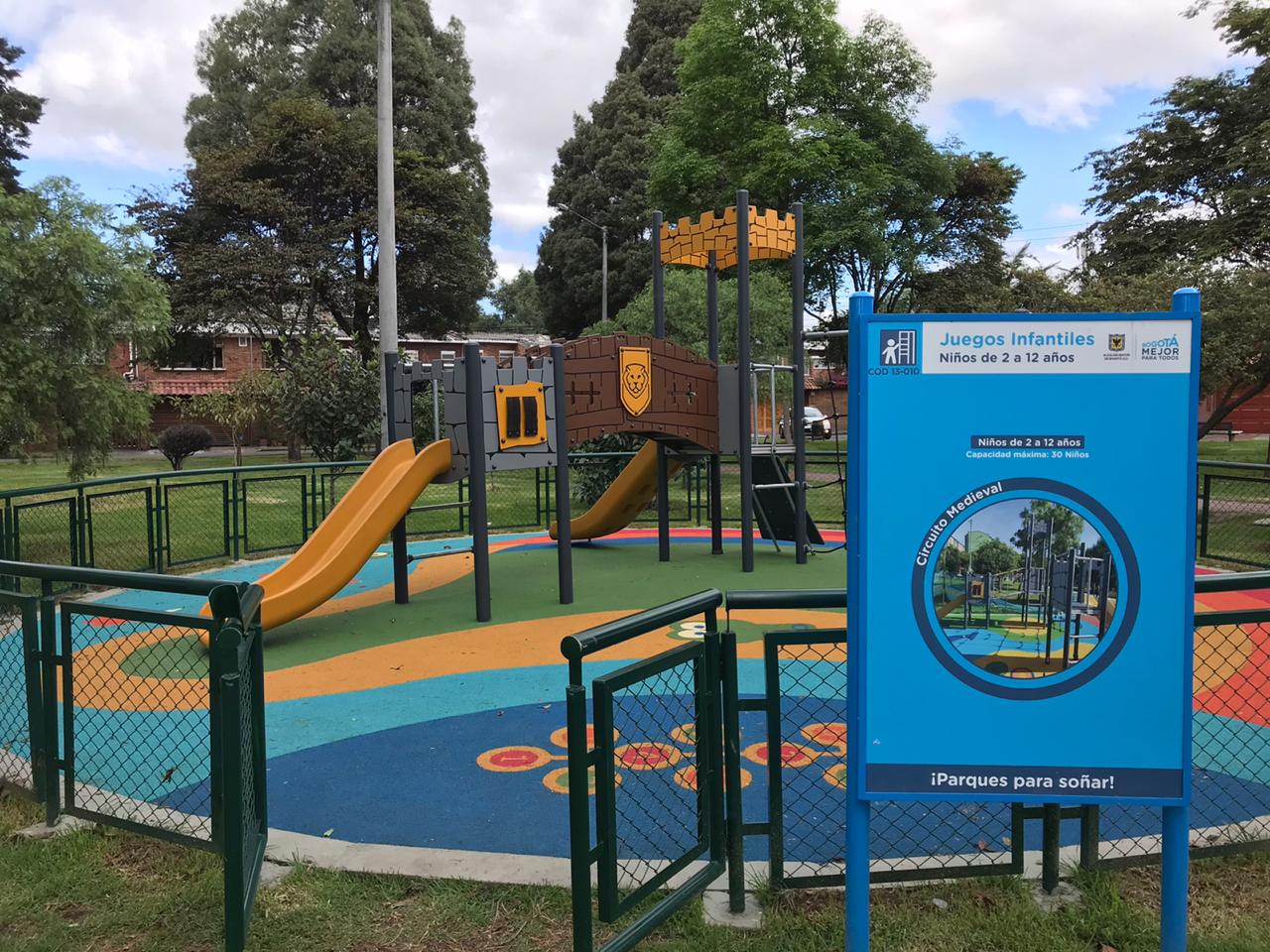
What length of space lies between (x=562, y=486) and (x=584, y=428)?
2.31ft

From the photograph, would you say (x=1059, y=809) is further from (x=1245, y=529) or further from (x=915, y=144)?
(x=915, y=144)

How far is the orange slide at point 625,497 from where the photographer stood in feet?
37.3

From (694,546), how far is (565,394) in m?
4.23

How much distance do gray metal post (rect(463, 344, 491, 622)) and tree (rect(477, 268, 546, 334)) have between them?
7568 centimetres

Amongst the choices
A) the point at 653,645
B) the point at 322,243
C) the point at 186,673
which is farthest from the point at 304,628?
the point at 322,243

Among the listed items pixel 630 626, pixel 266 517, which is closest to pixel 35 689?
pixel 630 626

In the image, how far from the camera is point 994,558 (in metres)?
2.39

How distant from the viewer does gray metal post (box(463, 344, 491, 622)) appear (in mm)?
7586

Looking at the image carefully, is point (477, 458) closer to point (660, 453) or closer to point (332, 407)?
point (660, 453)

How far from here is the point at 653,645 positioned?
7.05m

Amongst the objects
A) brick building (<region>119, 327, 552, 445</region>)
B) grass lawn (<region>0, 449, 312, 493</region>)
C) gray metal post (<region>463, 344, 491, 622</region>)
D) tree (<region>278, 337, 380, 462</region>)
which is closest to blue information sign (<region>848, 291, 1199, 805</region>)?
gray metal post (<region>463, 344, 491, 622</region>)

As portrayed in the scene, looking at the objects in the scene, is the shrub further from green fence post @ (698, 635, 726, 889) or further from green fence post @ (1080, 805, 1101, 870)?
green fence post @ (1080, 805, 1101, 870)

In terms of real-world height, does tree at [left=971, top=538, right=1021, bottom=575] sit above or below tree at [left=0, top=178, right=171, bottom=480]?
below

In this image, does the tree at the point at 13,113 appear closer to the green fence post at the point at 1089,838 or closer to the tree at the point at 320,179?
the tree at the point at 320,179
